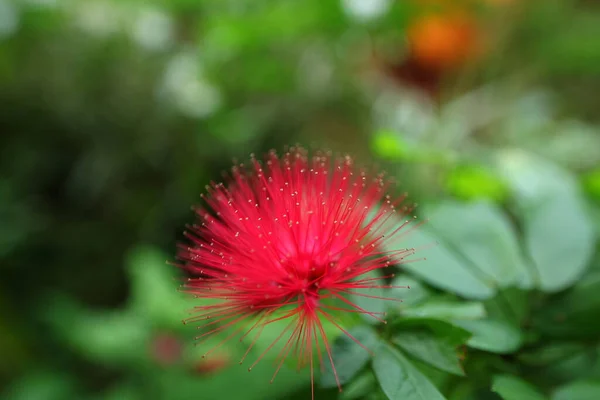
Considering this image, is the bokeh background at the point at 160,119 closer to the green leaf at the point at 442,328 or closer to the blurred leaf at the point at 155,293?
the blurred leaf at the point at 155,293

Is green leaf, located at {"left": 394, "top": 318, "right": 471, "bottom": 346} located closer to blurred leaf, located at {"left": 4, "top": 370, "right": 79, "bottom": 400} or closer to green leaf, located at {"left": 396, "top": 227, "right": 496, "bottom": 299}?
green leaf, located at {"left": 396, "top": 227, "right": 496, "bottom": 299}

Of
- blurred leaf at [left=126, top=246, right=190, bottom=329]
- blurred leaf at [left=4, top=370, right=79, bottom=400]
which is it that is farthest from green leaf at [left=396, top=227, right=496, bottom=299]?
blurred leaf at [left=4, top=370, right=79, bottom=400]

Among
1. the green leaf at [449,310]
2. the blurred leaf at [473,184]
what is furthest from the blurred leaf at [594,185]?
the green leaf at [449,310]

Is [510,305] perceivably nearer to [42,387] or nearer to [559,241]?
[559,241]

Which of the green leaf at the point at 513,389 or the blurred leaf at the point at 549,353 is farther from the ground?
the blurred leaf at the point at 549,353

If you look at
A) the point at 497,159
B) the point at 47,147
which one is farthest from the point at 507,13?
the point at 47,147

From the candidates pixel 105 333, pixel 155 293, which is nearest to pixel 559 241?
pixel 155 293
